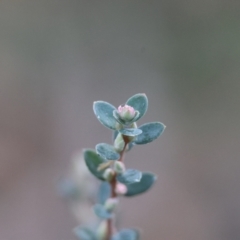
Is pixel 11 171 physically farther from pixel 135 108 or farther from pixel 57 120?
pixel 135 108

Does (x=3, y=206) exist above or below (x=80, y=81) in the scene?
below

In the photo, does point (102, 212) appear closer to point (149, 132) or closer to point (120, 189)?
point (120, 189)

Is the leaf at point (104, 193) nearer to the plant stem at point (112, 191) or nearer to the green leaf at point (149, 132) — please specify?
the plant stem at point (112, 191)

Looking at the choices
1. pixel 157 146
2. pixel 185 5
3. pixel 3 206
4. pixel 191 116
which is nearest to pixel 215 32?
pixel 185 5

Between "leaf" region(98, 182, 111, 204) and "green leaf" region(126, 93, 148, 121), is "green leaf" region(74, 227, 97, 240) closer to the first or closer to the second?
"leaf" region(98, 182, 111, 204)

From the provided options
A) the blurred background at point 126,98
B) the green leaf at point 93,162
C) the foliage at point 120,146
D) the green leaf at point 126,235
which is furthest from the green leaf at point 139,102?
the blurred background at point 126,98

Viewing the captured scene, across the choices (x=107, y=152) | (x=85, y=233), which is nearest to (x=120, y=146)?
(x=107, y=152)

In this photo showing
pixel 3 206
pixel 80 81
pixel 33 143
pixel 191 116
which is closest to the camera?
pixel 3 206
